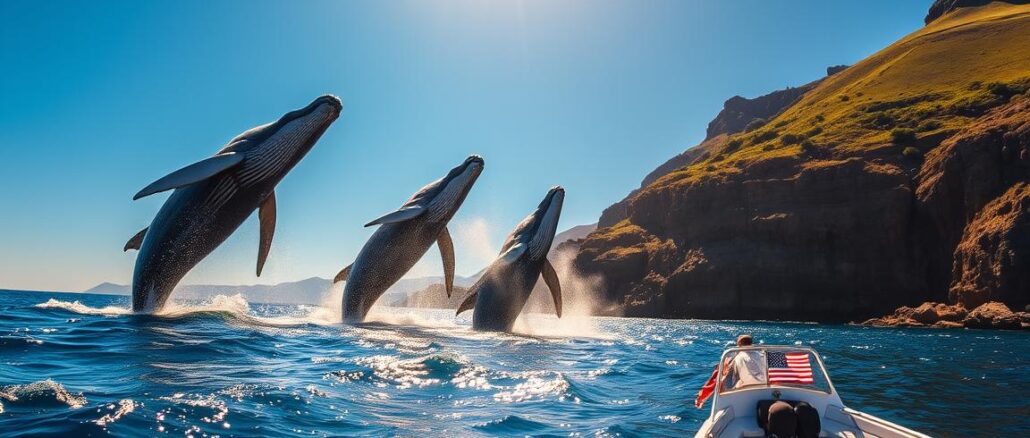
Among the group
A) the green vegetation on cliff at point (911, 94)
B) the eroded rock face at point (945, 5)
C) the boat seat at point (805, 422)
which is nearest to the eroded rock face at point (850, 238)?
the green vegetation on cliff at point (911, 94)

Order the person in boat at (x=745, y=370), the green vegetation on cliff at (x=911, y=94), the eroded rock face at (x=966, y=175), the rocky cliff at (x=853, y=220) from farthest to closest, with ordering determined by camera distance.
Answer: the green vegetation on cliff at (x=911, y=94) → the rocky cliff at (x=853, y=220) → the eroded rock face at (x=966, y=175) → the person in boat at (x=745, y=370)

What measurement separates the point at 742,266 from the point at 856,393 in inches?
2645

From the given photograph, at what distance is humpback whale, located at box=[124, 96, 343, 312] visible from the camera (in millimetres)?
17188

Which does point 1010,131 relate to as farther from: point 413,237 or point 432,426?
point 432,426

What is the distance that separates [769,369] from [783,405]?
1127mm

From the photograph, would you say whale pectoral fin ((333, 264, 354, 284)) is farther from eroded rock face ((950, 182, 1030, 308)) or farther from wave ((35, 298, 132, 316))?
eroded rock face ((950, 182, 1030, 308))

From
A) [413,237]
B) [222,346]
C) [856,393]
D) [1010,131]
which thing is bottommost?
[856,393]

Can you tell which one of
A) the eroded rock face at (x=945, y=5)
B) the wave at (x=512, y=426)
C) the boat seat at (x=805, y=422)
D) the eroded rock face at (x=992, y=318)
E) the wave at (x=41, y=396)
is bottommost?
the eroded rock face at (x=992, y=318)

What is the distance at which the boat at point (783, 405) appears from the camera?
24.8 feet

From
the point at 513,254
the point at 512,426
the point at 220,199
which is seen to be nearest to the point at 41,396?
the point at 512,426

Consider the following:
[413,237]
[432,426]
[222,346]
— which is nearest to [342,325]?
[413,237]

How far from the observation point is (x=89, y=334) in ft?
50.1

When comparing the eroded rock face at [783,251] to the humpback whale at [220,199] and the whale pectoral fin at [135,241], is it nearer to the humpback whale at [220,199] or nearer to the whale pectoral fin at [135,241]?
the humpback whale at [220,199]

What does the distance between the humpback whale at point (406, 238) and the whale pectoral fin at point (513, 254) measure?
2.55m
